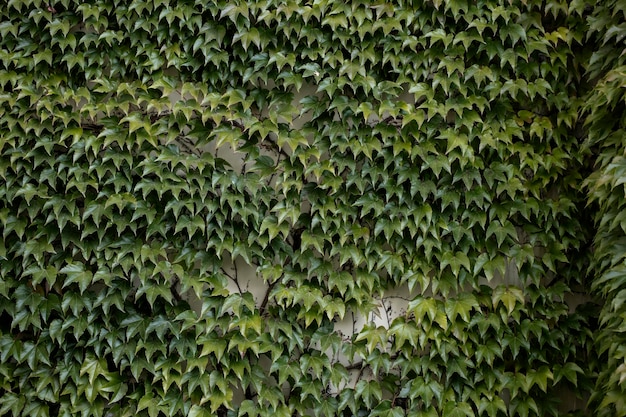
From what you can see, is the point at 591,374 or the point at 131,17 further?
the point at 131,17

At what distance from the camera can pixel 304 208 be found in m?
3.14

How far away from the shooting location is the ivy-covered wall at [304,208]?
9.64 feet

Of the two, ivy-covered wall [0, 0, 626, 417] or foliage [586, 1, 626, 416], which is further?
ivy-covered wall [0, 0, 626, 417]

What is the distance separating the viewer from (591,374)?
2.90m

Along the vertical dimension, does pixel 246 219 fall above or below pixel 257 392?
above

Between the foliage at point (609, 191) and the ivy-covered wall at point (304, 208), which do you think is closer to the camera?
the foliage at point (609, 191)

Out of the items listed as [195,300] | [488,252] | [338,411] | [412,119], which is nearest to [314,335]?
[338,411]

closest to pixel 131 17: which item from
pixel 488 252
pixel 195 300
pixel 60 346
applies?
pixel 195 300

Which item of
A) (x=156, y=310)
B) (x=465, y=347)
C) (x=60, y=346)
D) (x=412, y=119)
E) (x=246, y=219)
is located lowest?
(x=60, y=346)

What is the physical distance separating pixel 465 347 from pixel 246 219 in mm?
1261

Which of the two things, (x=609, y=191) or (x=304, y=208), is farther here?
(x=304, y=208)

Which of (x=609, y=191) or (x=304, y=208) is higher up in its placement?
(x=609, y=191)

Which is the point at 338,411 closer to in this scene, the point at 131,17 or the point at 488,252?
the point at 488,252

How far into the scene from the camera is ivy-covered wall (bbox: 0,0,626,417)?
116 inches
